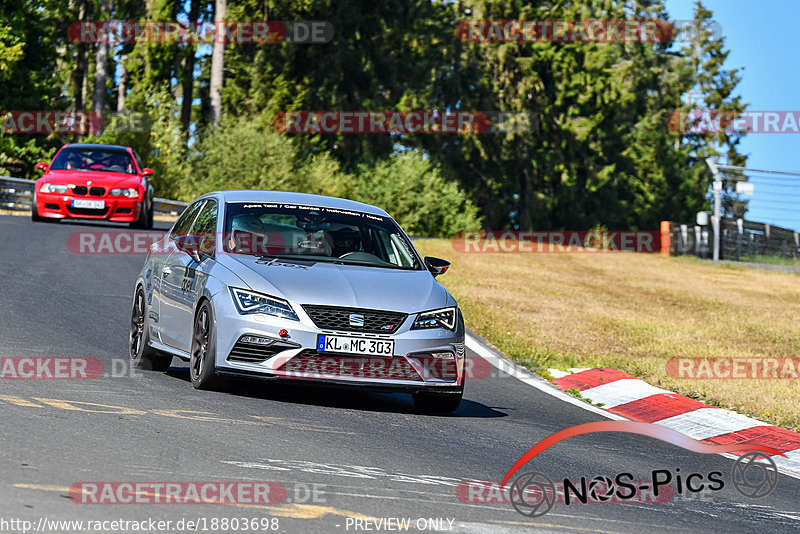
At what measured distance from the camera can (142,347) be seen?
10523 millimetres

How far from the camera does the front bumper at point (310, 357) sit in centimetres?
863

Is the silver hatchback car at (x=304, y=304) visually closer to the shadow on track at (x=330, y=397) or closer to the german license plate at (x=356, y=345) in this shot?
the german license plate at (x=356, y=345)

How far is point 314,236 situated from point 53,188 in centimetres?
1717

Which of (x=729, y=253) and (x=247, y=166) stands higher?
(x=247, y=166)

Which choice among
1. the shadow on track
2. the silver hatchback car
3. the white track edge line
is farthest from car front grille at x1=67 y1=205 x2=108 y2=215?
the shadow on track

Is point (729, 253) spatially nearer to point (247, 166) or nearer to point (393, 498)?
point (247, 166)

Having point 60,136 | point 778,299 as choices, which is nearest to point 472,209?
point 60,136

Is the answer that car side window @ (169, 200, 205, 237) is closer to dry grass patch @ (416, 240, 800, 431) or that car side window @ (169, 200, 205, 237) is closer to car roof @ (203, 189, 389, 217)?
car roof @ (203, 189, 389, 217)

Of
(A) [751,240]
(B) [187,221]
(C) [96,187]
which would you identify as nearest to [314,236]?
(B) [187,221]

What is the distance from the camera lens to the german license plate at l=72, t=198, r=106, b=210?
25.0 meters

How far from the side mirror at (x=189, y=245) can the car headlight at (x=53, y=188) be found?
1566 cm

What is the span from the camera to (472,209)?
176 feet

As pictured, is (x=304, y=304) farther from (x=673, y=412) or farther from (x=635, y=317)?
(x=635, y=317)

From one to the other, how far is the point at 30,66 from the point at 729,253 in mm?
29251
